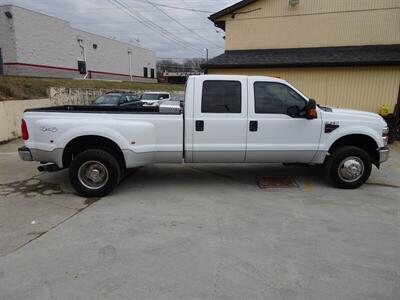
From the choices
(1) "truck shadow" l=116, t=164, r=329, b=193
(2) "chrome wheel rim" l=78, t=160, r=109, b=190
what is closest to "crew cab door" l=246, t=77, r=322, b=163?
(1) "truck shadow" l=116, t=164, r=329, b=193

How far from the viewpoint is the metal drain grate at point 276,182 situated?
19.9 ft

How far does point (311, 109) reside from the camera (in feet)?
17.8

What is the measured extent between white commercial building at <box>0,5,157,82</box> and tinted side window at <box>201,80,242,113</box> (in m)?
27.7

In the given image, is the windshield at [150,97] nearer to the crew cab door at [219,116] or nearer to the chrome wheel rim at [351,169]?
the crew cab door at [219,116]

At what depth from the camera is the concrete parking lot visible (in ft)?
9.82

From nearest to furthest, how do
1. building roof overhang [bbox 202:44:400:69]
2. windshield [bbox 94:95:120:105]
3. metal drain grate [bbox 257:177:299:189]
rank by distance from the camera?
metal drain grate [bbox 257:177:299:189] < building roof overhang [bbox 202:44:400:69] < windshield [bbox 94:95:120:105]

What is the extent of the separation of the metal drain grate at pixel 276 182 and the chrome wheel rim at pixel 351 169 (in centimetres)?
85

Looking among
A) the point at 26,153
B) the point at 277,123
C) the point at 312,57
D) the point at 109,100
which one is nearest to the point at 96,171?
the point at 26,153

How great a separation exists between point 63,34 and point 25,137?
33.7 metres

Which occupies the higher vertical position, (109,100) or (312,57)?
(312,57)

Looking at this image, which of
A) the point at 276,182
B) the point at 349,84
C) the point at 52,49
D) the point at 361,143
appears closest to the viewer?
the point at 361,143

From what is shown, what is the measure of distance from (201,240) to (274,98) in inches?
Answer: 116

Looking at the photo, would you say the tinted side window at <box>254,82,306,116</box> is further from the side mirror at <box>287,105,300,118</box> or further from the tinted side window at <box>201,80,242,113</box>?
the tinted side window at <box>201,80,242,113</box>

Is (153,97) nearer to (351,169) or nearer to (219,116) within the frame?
(219,116)
